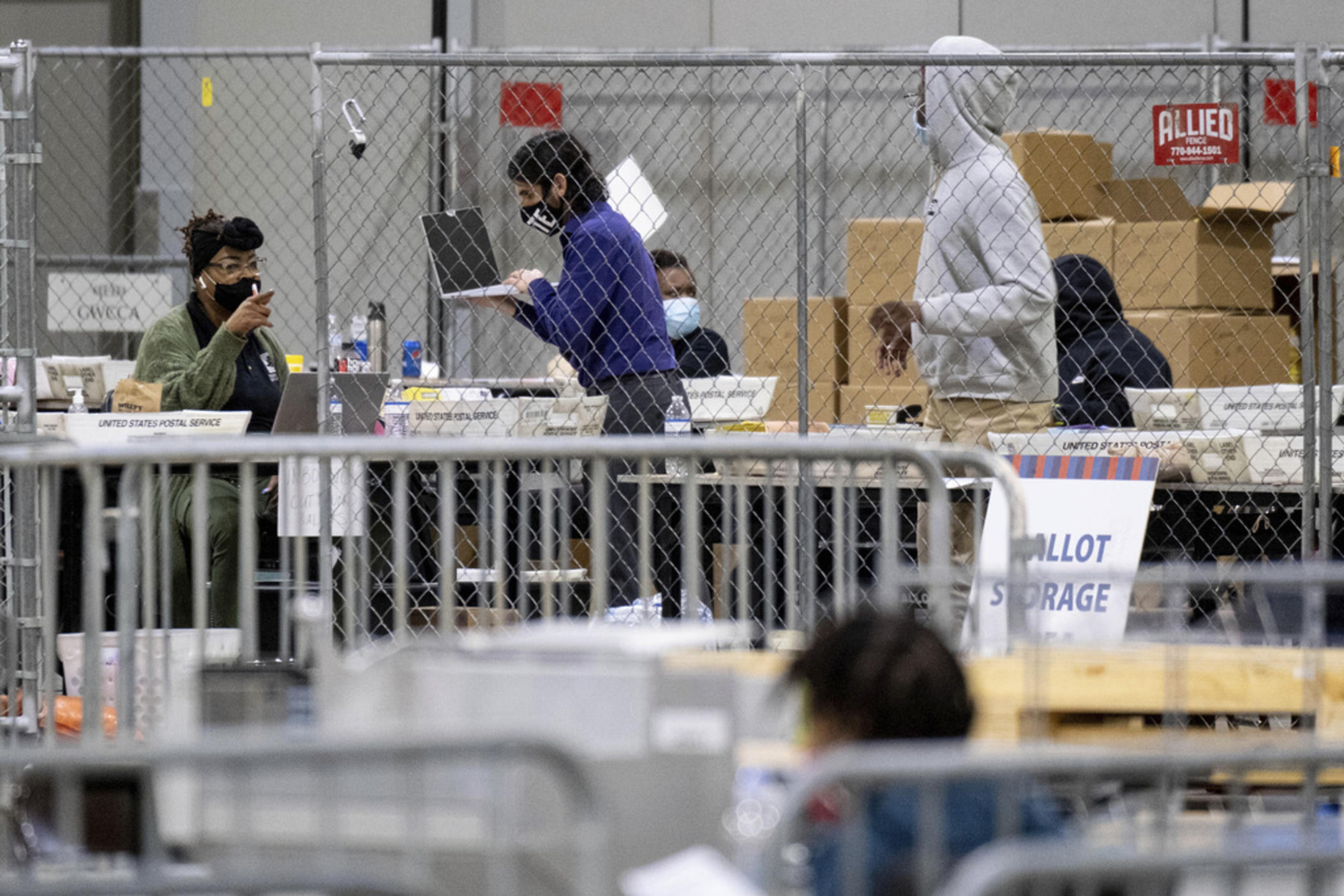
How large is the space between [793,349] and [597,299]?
249cm

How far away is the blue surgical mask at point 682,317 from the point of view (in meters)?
8.25

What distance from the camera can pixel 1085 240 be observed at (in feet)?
24.9

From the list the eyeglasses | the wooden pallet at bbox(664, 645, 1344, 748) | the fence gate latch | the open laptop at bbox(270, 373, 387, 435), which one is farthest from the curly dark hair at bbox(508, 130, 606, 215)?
the wooden pallet at bbox(664, 645, 1344, 748)

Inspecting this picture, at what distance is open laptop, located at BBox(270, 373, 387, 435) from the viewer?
582cm

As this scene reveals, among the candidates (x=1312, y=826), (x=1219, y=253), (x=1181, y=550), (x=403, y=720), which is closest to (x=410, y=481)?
(x=1181, y=550)

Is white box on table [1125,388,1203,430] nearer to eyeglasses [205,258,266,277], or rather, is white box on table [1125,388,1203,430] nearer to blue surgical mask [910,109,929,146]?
blue surgical mask [910,109,929,146]

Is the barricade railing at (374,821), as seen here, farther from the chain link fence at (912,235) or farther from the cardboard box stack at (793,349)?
the cardboard box stack at (793,349)

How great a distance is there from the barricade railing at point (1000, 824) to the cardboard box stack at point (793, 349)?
5721 mm

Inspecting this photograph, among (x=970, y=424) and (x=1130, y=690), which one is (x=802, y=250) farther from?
(x=1130, y=690)

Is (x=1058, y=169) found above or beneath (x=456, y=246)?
above

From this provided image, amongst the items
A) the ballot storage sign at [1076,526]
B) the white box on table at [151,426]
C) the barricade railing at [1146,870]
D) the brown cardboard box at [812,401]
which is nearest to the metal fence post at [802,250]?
the ballot storage sign at [1076,526]

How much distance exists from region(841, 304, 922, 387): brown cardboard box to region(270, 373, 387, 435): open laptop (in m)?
2.77

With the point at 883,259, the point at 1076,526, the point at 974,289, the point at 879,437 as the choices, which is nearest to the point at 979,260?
the point at 974,289

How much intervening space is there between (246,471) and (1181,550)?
3318mm
